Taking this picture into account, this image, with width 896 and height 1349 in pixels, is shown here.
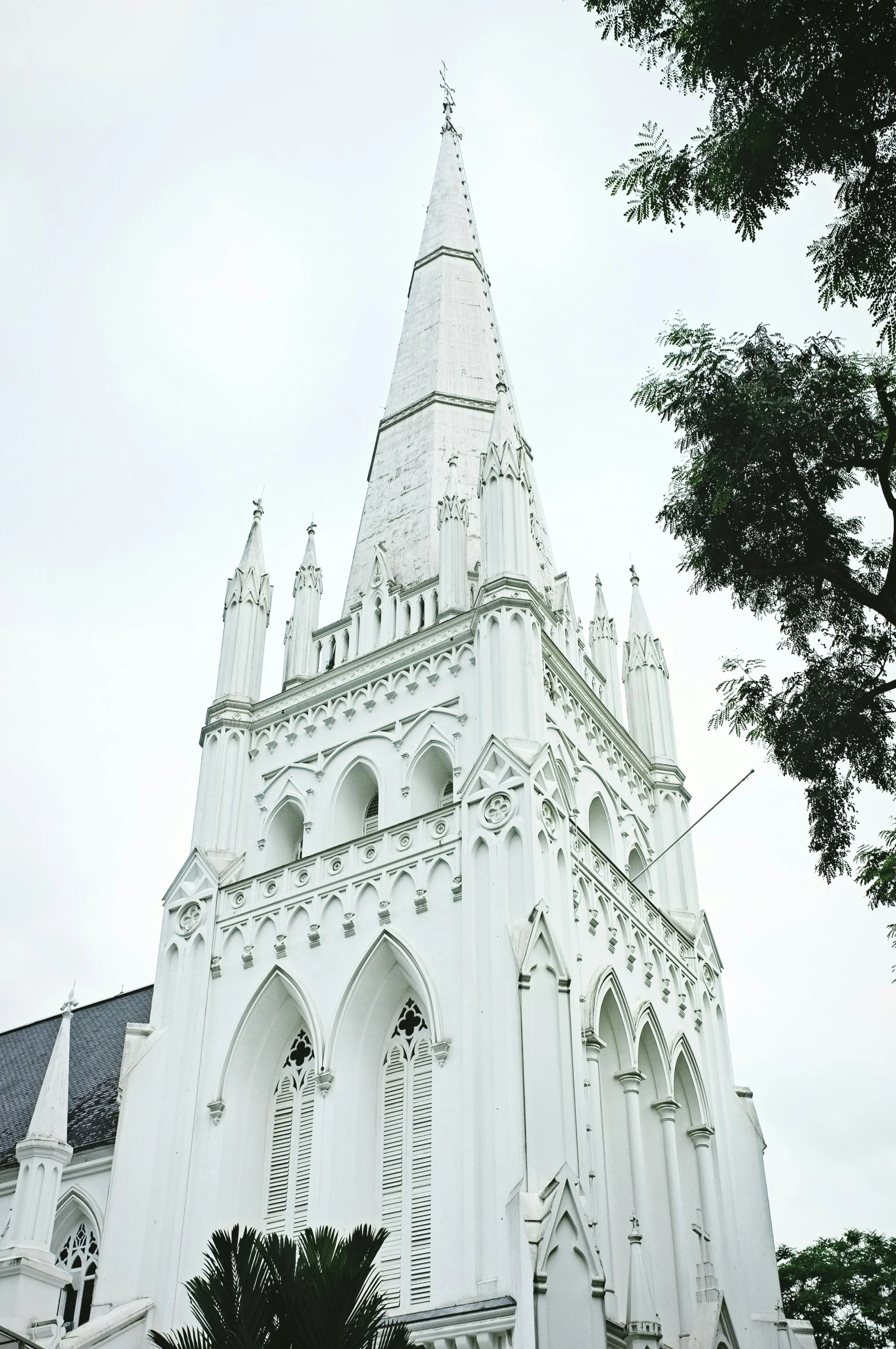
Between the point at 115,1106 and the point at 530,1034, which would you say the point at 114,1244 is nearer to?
the point at 115,1106

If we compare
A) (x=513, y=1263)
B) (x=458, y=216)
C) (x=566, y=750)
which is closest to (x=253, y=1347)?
(x=513, y=1263)

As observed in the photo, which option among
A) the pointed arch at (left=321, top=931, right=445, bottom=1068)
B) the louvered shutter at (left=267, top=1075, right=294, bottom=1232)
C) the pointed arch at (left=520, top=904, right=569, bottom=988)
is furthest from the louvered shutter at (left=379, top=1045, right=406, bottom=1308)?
the pointed arch at (left=520, top=904, right=569, bottom=988)

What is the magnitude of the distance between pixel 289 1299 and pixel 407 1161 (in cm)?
815

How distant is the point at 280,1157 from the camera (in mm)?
22703

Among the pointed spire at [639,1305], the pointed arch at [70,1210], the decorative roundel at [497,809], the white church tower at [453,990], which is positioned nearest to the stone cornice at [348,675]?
the white church tower at [453,990]

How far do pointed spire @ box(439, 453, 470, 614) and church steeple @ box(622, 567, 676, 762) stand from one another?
5836 mm

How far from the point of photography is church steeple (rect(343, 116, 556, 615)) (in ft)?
102

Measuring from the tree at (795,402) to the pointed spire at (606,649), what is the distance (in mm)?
15619

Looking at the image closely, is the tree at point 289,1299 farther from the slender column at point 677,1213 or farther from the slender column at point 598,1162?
the slender column at point 677,1213

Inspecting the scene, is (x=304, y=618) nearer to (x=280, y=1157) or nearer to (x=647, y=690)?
(x=647, y=690)

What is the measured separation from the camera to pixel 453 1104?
2030cm

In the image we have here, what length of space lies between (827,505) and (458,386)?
21.5 metres

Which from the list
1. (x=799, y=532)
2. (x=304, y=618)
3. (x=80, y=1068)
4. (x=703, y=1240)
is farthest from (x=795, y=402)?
(x=80, y=1068)

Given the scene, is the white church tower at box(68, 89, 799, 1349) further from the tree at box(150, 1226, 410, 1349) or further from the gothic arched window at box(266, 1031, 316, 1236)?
the tree at box(150, 1226, 410, 1349)
